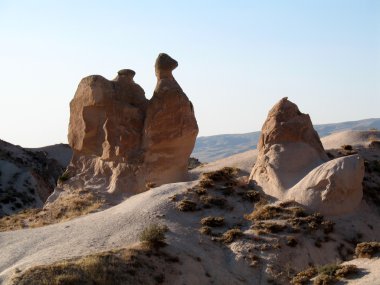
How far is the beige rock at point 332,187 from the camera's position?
86.1 feet

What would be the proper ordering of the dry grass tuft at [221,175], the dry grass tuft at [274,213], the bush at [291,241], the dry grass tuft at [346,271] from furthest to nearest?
the dry grass tuft at [221,175], the dry grass tuft at [274,213], the bush at [291,241], the dry grass tuft at [346,271]

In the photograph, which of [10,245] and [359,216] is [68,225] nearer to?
[10,245]

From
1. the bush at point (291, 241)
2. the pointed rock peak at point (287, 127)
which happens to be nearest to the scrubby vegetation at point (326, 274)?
the bush at point (291, 241)

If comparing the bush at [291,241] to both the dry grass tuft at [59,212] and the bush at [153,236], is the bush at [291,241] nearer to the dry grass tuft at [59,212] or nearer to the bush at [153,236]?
the bush at [153,236]

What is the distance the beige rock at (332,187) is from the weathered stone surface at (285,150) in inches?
36.4

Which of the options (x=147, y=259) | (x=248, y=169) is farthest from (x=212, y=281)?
(x=248, y=169)

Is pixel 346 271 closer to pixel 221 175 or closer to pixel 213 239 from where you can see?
pixel 213 239

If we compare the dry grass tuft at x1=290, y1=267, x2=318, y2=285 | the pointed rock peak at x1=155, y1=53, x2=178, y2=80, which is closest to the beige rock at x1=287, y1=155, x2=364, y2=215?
the dry grass tuft at x1=290, y1=267, x2=318, y2=285

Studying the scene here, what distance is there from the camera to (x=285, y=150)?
28.9 meters

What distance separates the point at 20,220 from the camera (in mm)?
33562

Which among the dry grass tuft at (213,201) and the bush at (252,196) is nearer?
the dry grass tuft at (213,201)

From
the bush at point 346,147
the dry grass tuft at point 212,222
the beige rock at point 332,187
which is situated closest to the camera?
the dry grass tuft at point 212,222

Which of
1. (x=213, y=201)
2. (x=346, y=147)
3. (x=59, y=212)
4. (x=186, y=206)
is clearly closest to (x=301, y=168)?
(x=213, y=201)

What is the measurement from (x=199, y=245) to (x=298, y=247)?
363 centimetres
